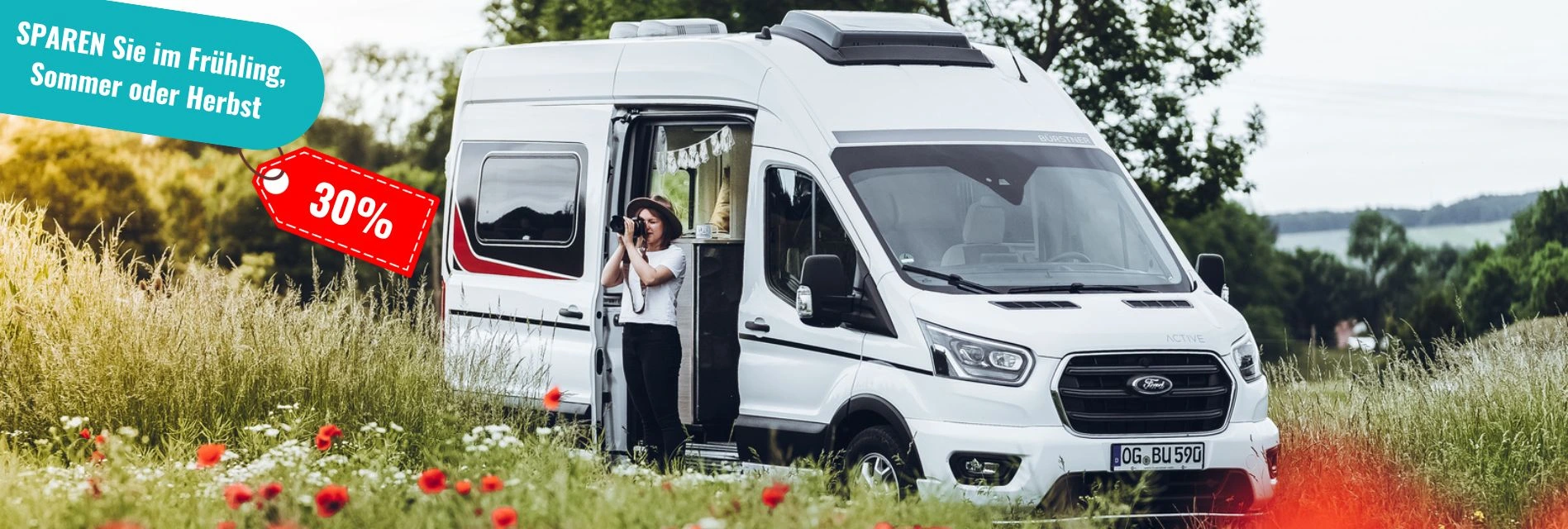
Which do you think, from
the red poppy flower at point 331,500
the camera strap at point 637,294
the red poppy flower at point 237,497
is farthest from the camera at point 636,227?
the red poppy flower at point 331,500

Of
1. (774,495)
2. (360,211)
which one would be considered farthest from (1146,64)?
(774,495)

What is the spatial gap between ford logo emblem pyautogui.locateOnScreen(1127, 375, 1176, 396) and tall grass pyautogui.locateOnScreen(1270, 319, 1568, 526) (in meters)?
1.82

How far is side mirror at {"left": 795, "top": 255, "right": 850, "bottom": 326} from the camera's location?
8195mm

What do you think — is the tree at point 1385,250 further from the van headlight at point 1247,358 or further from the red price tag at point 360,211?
the van headlight at point 1247,358

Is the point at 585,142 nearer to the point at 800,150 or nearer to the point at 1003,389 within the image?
the point at 800,150

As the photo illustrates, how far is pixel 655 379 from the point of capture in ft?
31.7

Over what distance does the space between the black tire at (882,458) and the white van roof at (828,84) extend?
5.03 ft

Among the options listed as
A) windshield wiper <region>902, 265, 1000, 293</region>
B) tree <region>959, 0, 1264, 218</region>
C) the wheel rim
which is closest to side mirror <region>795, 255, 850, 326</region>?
windshield wiper <region>902, 265, 1000, 293</region>

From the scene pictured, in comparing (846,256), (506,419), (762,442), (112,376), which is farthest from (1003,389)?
(112,376)

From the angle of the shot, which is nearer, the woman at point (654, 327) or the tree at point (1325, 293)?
the woman at point (654, 327)

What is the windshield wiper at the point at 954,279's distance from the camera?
27.3 feet

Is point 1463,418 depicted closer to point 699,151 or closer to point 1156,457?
point 1156,457

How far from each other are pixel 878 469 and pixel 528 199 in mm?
3452

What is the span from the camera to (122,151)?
50875 mm
